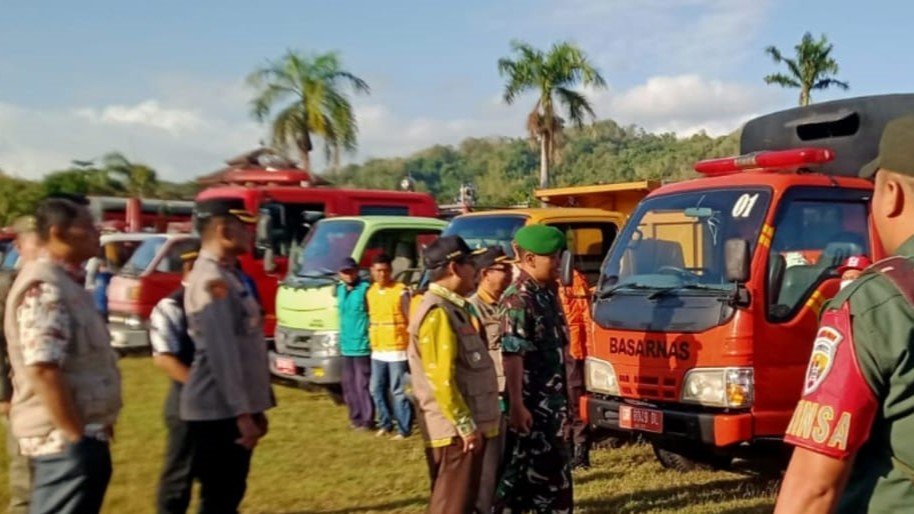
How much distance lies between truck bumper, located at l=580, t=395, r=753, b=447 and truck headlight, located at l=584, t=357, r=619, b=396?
114mm

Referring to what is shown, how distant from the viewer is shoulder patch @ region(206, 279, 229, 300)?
4441mm

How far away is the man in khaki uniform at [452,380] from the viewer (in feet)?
14.8

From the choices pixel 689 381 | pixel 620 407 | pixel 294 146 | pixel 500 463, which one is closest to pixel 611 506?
pixel 620 407

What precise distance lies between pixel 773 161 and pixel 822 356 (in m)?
4.92

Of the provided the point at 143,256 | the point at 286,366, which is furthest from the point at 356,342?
the point at 143,256

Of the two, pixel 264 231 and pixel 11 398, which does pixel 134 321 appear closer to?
pixel 264 231

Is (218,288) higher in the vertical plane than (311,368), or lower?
higher

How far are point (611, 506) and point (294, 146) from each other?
1926cm

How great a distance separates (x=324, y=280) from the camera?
10539mm

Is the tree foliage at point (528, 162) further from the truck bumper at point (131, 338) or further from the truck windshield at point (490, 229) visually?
the truck windshield at point (490, 229)

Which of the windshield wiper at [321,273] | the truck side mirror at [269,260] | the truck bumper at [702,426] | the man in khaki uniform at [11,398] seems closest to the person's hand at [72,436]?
the man in khaki uniform at [11,398]

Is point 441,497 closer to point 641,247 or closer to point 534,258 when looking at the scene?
point 534,258

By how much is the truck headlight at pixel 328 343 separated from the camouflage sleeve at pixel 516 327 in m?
5.19

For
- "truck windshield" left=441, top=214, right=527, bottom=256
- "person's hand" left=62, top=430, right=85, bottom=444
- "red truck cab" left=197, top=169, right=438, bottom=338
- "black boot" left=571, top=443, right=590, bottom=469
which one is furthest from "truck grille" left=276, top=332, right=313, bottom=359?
"person's hand" left=62, top=430, right=85, bottom=444
